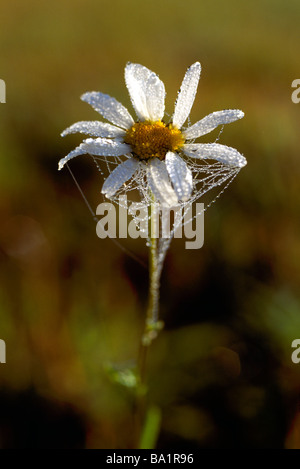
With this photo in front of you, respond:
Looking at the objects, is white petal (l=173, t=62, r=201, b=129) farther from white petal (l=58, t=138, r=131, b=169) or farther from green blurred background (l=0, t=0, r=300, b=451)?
green blurred background (l=0, t=0, r=300, b=451)

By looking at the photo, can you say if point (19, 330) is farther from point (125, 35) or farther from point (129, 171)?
point (125, 35)

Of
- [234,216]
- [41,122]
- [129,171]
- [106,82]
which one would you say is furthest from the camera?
[106,82]
